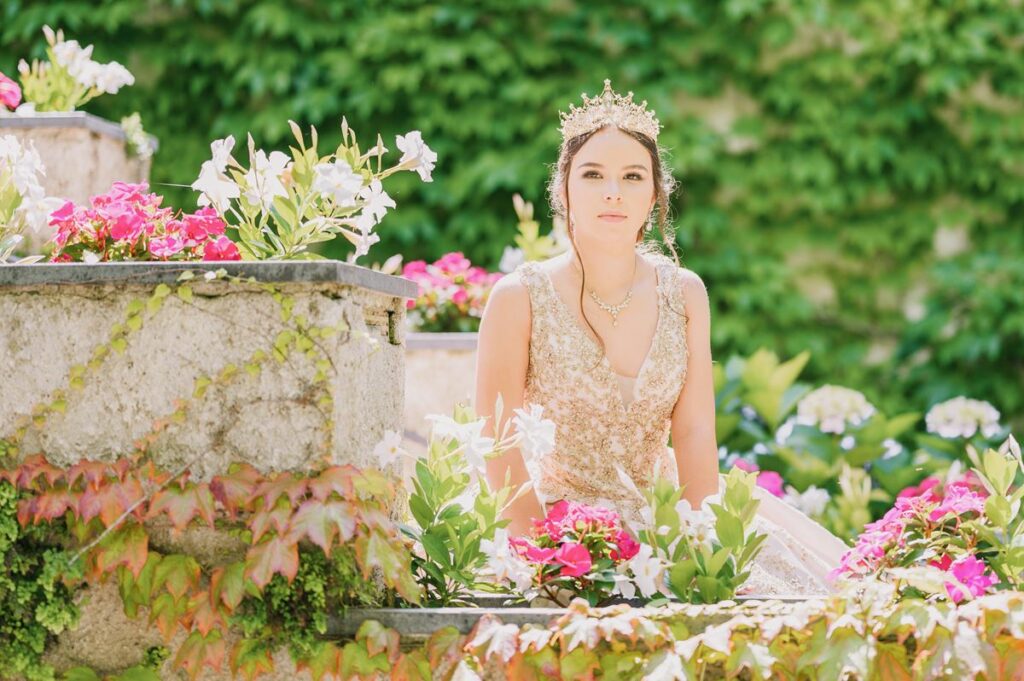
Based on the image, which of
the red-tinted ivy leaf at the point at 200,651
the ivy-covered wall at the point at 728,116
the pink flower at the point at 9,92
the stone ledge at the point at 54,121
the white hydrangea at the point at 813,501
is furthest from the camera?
the ivy-covered wall at the point at 728,116

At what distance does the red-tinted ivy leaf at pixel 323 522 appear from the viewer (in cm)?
217

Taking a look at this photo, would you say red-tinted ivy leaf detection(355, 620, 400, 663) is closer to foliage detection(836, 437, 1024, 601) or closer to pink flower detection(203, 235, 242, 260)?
pink flower detection(203, 235, 242, 260)

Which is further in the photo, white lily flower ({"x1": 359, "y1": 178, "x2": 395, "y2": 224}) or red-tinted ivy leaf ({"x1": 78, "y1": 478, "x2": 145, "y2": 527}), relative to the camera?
white lily flower ({"x1": 359, "y1": 178, "x2": 395, "y2": 224})

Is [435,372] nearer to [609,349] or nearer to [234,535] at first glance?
[609,349]

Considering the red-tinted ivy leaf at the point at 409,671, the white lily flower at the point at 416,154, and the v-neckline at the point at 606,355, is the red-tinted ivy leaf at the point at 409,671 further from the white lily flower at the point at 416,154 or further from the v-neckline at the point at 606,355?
the v-neckline at the point at 606,355

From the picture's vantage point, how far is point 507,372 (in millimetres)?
3098

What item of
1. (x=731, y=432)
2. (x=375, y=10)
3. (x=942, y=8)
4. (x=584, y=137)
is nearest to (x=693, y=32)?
(x=942, y=8)

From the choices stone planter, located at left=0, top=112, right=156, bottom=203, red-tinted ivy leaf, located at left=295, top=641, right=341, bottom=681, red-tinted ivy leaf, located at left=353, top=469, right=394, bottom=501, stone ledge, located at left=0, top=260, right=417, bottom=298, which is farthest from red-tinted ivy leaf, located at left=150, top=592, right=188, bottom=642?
stone planter, located at left=0, top=112, right=156, bottom=203

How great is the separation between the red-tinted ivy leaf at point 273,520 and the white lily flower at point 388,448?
239 millimetres

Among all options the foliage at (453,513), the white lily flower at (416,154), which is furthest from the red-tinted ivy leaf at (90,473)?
the white lily flower at (416,154)

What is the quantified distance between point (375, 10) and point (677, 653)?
4973 millimetres

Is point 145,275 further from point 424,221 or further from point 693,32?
point 693,32

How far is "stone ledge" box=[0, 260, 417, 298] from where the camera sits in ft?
7.51

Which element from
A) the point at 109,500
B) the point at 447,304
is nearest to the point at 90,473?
the point at 109,500
